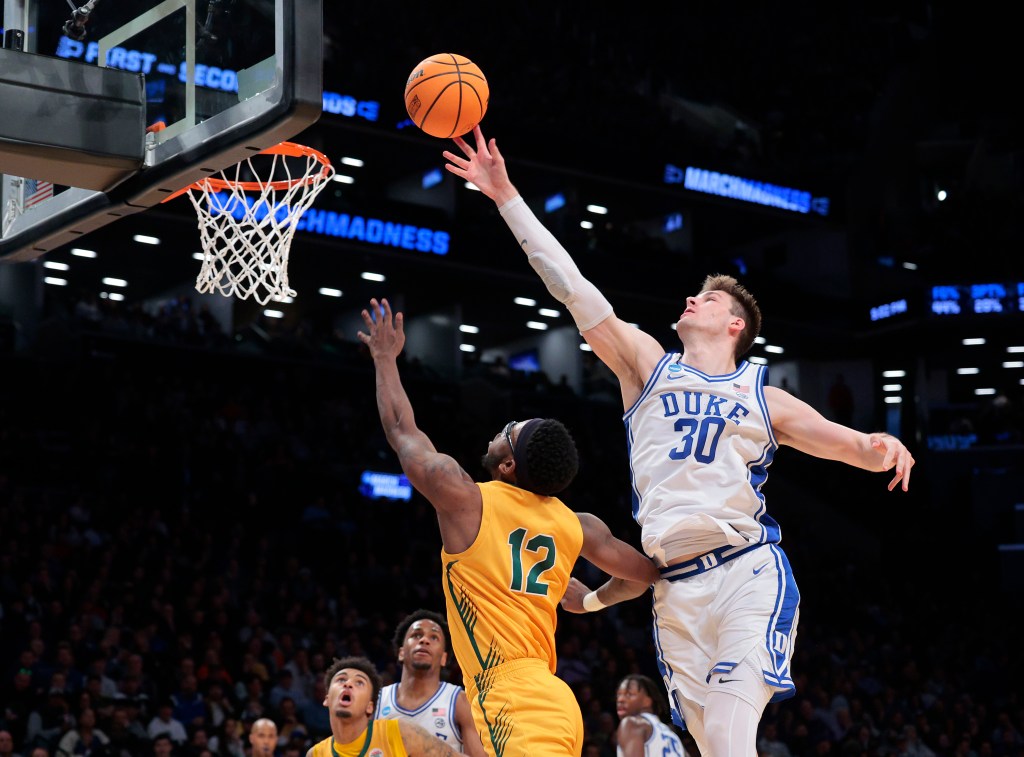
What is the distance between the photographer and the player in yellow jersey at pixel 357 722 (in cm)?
627

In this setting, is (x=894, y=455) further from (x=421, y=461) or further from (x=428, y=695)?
(x=428, y=695)

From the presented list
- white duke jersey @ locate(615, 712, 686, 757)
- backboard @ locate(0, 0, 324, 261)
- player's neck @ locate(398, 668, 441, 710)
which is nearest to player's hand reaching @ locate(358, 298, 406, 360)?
backboard @ locate(0, 0, 324, 261)

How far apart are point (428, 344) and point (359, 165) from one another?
3956 millimetres

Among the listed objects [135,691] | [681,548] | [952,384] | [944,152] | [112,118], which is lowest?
[135,691]

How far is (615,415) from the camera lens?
83.9 feet

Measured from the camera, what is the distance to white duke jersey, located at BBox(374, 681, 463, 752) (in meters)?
6.82

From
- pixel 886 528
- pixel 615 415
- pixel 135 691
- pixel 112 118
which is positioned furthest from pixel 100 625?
pixel 886 528

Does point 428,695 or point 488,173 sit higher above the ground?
point 488,173

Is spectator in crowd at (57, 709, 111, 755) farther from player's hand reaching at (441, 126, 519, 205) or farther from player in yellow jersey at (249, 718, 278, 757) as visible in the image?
player's hand reaching at (441, 126, 519, 205)

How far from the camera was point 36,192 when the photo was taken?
6262 mm

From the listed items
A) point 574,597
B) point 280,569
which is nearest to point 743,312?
point 574,597

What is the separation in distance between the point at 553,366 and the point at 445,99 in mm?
→ 23229

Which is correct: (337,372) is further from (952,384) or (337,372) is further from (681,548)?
(681,548)

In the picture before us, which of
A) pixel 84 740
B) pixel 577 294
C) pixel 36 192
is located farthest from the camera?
pixel 84 740
